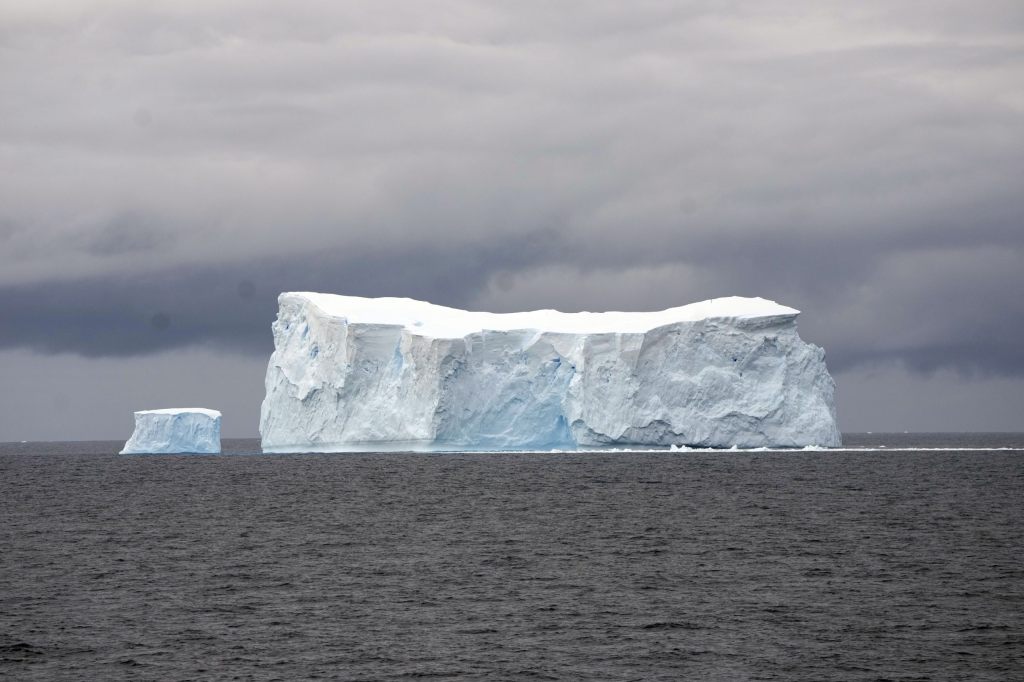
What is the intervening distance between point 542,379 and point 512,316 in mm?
4762

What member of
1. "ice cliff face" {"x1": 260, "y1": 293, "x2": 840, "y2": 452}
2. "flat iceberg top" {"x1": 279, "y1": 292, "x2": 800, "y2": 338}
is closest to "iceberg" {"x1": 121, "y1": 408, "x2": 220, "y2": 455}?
"ice cliff face" {"x1": 260, "y1": 293, "x2": 840, "y2": 452}

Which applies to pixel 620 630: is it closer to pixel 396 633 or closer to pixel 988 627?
pixel 396 633

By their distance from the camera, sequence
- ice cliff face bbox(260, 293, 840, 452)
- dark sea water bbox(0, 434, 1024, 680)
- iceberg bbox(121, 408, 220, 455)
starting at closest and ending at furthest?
dark sea water bbox(0, 434, 1024, 680) → ice cliff face bbox(260, 293, 840, 452) → iceberg bbox(121, 408, 220, 455)

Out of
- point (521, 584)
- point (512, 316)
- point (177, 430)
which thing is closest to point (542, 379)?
point (512, 316)

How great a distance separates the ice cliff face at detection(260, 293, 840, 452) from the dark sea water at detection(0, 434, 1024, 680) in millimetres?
7952

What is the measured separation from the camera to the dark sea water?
1384 centimetres

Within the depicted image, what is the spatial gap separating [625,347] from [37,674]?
110ft

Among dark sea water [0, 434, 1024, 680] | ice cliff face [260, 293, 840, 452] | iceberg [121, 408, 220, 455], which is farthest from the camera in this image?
iceberg [121, 408, 220, 455]

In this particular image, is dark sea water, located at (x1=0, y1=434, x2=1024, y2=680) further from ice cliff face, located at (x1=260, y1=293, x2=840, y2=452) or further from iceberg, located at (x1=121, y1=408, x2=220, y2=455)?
iceberg, located at (x1=121, y1=408, x2=220, y2=455)

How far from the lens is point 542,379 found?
156 feet

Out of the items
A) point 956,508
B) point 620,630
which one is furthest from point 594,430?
point 620,630

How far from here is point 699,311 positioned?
46219mm

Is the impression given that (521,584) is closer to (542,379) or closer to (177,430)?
(542,379)

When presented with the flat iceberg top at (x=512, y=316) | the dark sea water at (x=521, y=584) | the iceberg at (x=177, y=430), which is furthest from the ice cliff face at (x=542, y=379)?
the dark sea water at (x=521, y=584)
